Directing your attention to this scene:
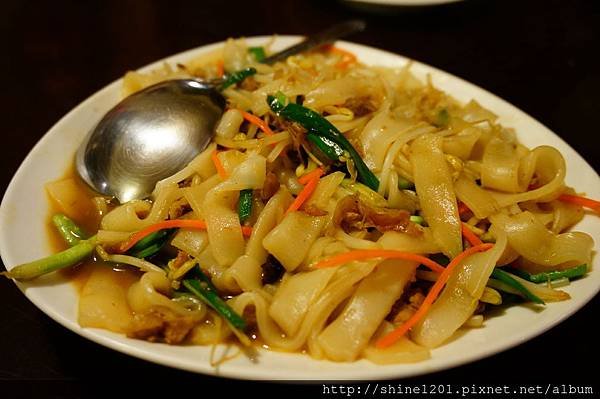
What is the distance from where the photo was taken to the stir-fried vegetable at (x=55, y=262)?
188cm

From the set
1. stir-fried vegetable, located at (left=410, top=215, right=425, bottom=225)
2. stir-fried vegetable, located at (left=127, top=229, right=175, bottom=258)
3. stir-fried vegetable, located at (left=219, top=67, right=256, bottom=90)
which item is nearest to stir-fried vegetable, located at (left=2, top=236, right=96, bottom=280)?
stir-fried vegetable, located at (left=127, top=229, right=175, bottom=258)

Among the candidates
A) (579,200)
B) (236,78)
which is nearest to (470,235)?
(579,200)

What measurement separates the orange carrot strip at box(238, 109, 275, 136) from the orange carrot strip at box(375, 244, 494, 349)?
0.94m

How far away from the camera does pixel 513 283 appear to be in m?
1.98

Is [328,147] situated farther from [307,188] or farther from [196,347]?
[196,347]

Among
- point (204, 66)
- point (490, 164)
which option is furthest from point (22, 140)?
point (490, 164)

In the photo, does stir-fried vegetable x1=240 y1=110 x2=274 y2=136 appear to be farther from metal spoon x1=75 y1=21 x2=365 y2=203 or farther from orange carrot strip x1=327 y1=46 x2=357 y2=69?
orange carrot strip x1=327 y1=46 x2=357 y2=69

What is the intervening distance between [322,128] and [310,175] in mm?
207

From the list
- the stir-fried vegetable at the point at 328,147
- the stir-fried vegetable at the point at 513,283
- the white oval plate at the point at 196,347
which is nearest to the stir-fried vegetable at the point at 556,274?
the white oval plate at the point at 196,347

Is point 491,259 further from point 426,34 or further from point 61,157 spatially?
point 426,34

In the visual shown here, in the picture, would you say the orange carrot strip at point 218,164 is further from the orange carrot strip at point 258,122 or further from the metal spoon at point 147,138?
the orange carrot strip at point 258,122

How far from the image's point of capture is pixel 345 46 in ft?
11.4

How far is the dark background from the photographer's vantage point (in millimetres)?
2326

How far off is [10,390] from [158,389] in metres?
0.52
